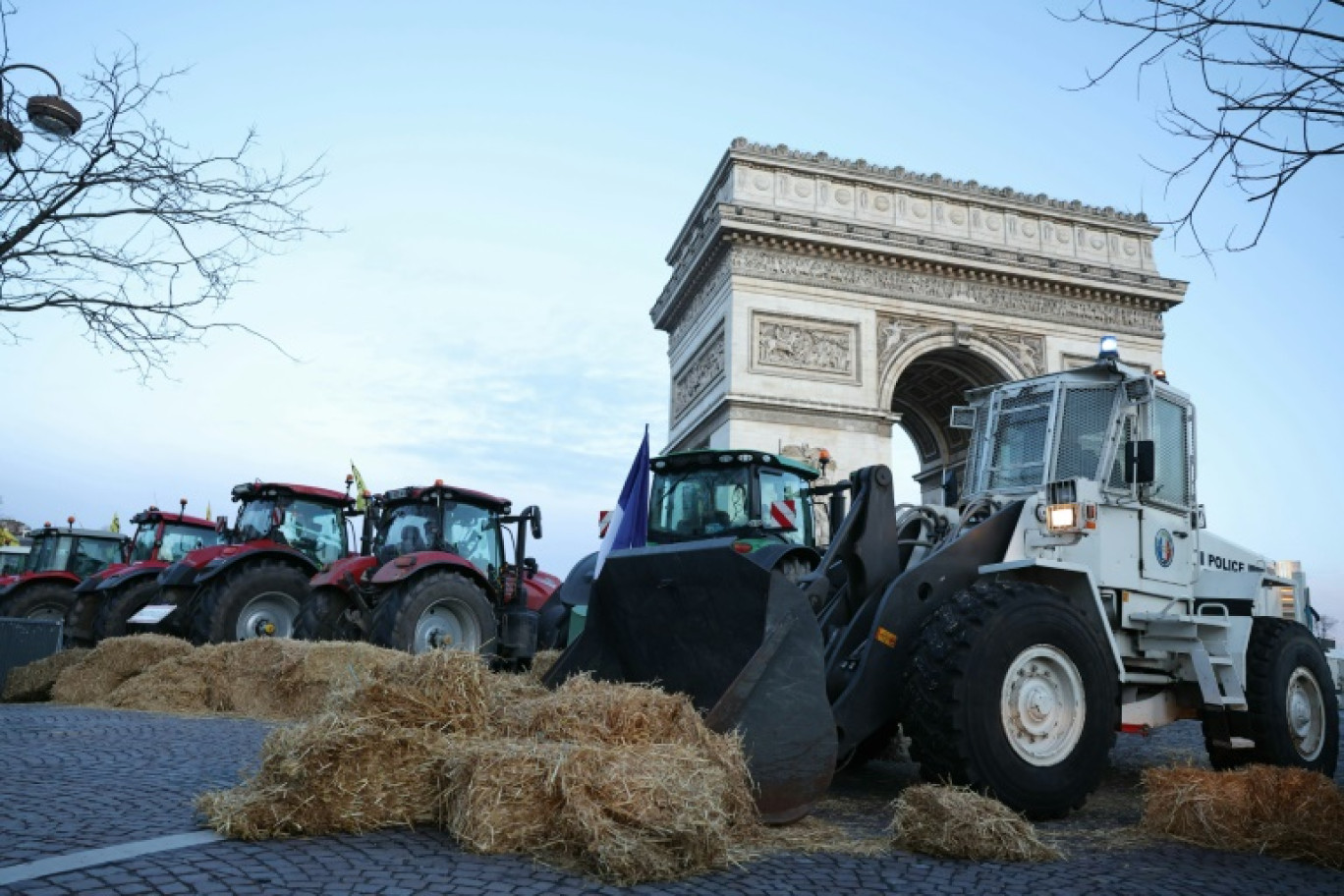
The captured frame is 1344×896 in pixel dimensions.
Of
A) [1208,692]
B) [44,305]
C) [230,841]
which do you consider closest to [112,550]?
[44,305]

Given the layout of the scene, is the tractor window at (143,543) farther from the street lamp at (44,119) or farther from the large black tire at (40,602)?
the street lamp at (44,119)

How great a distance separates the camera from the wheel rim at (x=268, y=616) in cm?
990

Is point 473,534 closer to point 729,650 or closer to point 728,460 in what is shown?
point 728,460

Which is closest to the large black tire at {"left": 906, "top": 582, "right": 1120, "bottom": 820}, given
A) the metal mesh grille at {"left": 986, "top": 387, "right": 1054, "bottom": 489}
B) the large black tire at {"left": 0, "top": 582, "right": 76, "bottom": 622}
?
the metal mesh grille at {"left": 986, "top": 387, "right": 1054, "bottom": 489}

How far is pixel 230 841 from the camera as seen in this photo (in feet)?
10.7

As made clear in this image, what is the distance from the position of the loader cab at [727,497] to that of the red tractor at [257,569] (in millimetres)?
3813

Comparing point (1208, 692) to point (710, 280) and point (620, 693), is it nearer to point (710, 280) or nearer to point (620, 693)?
point (620, 693)

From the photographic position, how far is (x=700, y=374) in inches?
1032

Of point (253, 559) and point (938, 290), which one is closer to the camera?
point (253, 559)

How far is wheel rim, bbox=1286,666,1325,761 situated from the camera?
5.73 metres

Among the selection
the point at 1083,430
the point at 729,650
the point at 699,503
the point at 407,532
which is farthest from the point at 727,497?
the point at 729,650

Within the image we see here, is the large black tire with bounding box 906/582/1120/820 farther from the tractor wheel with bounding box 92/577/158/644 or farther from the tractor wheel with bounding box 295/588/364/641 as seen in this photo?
the tractor wheel with bounding box 92/577/158/644

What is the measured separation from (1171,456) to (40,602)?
15.0 meters

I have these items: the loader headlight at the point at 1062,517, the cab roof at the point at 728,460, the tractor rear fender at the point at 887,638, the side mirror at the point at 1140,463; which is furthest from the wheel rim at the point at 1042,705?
the cab roof at the point at 728,460
